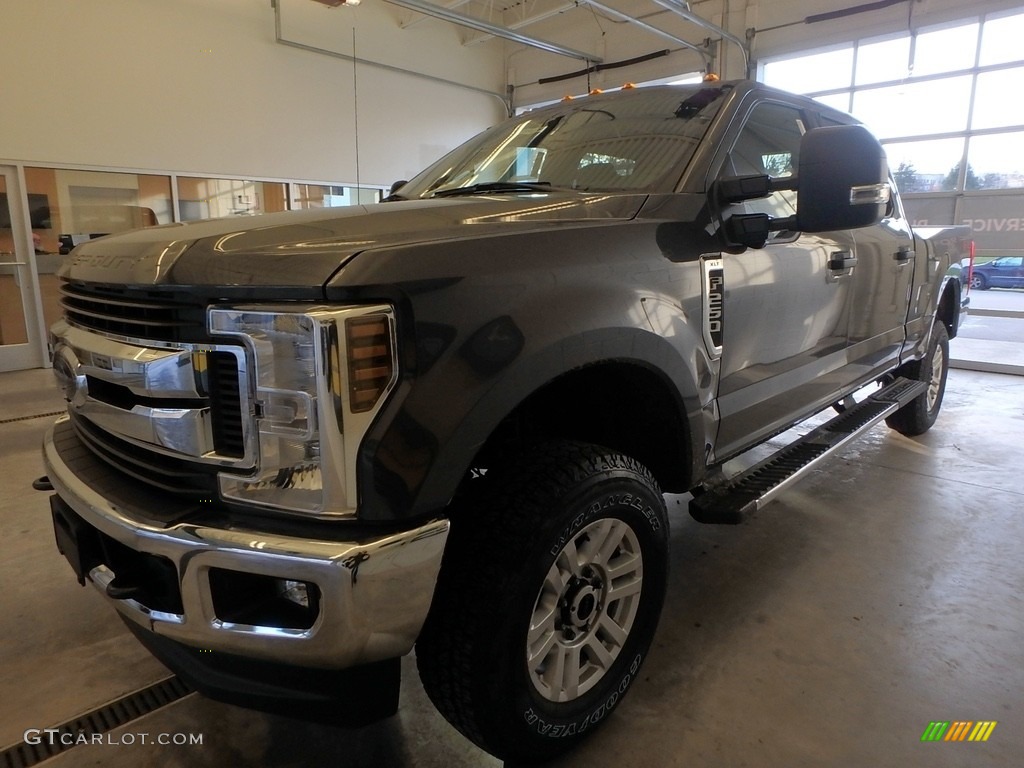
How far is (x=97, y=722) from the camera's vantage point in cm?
175

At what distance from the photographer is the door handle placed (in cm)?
250

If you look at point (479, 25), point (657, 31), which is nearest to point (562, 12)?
point (657, 31)

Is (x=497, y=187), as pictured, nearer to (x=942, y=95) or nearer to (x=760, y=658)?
(x=760, y=658)

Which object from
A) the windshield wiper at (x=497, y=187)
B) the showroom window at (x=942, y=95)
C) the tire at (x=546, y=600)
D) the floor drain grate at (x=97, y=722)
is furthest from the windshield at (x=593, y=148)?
the showroom window at (x=942, y=95)

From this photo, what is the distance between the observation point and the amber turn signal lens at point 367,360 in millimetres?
1094

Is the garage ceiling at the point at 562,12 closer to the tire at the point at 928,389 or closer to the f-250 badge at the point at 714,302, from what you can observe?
the tire at the point at 928,389

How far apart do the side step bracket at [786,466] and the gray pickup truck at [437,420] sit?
0.10 ft

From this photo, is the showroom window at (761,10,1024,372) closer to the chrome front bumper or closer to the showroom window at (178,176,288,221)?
the showroom window at (178,176,288,221)

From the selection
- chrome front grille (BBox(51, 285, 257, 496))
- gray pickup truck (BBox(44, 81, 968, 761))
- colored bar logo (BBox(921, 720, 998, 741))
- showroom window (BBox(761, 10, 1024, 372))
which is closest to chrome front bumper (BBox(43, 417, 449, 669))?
gray pickup truck (BBox(44, 81, 968, 761))

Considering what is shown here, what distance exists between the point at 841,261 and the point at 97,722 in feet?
9.40

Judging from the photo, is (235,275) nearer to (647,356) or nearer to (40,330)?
(647,356)

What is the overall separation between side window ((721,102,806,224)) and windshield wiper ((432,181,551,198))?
22.1 inches

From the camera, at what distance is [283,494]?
3.75 ft

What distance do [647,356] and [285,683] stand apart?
1043 mm
